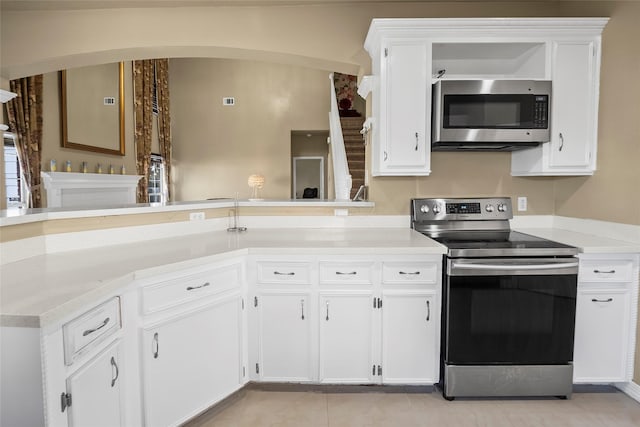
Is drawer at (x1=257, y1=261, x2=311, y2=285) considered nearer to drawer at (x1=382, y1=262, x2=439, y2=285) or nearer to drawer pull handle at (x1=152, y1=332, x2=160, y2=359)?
drawer at (x1=382, y1=262, x2=439, y2=285)

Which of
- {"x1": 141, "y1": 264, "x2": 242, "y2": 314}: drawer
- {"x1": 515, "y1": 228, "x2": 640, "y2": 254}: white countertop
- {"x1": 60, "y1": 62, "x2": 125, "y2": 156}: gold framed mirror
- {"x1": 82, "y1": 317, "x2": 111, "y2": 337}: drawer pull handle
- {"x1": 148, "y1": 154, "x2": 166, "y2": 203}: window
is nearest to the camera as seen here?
{"x1": 82, "y1": 317, "x2": 111, "y2": 337}: drawer pull handle

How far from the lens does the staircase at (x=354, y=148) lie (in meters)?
5.43

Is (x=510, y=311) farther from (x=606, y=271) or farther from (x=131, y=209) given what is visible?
(x=131, y=209)

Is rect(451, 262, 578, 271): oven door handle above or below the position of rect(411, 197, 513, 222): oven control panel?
below

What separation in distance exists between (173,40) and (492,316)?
117 inches

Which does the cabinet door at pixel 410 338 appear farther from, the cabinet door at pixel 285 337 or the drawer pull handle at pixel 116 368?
the drawer pull handle at pixel 116 368

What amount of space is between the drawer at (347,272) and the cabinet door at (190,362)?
0.52 m

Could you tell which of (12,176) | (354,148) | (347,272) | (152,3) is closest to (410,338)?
(347,272)

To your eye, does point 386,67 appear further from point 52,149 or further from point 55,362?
point 52,149

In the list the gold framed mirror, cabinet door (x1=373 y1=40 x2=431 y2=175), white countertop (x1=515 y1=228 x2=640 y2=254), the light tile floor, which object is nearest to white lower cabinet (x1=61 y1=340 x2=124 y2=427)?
the light tile floor

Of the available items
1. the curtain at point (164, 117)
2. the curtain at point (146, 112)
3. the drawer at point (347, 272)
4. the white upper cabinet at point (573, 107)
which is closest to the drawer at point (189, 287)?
the drawer at point (347, 272)

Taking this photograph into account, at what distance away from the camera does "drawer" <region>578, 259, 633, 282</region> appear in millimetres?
2225

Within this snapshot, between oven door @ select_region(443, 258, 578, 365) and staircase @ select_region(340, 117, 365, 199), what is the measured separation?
3.07 meters

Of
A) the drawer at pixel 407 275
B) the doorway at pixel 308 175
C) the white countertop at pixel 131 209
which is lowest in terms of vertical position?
the drawer at pixel 407 275
